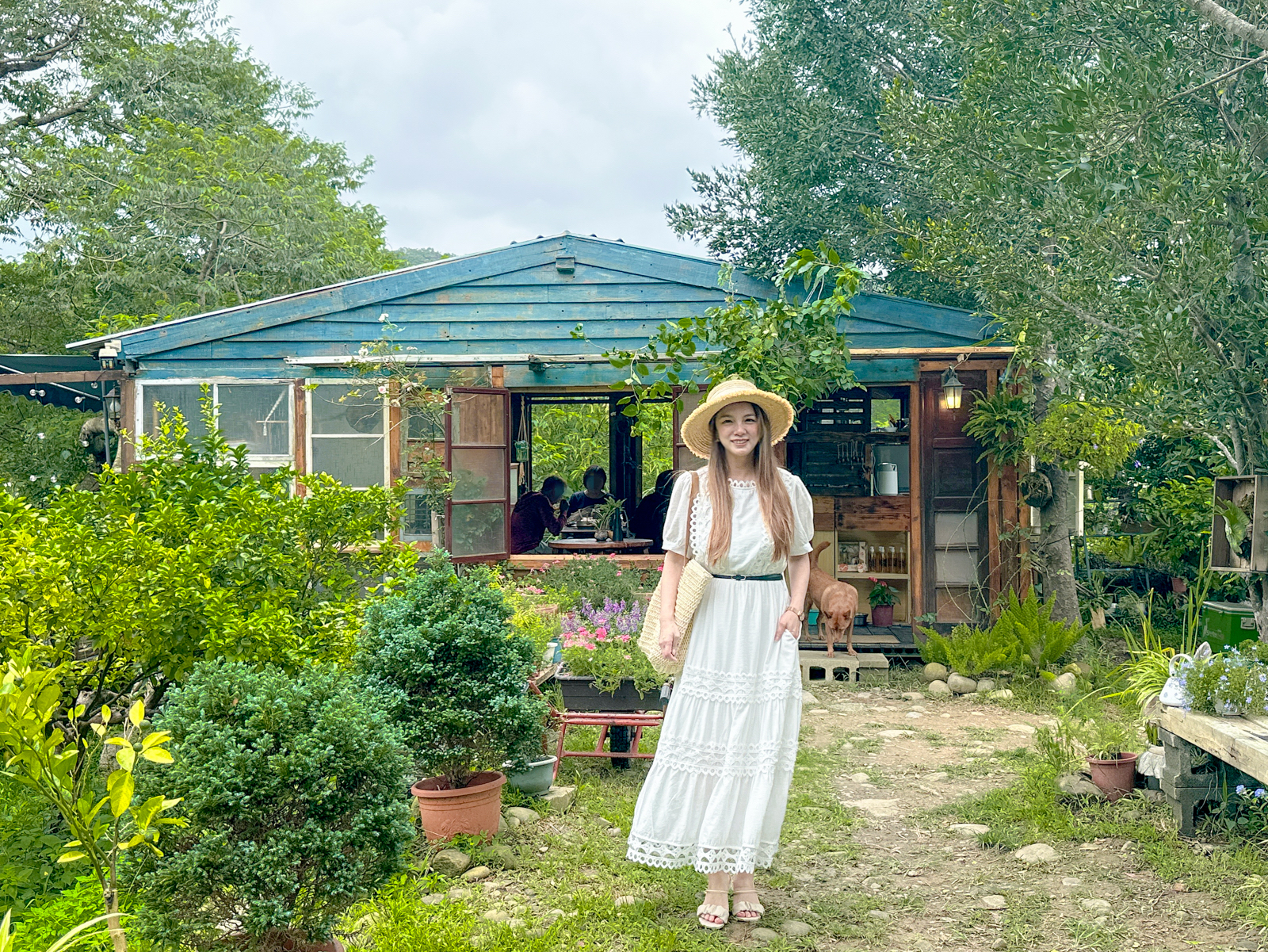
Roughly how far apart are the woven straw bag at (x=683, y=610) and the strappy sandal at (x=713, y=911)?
781 mm

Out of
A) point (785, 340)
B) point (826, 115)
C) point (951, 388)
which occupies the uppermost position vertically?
point (826, 115)

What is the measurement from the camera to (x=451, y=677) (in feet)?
13.7

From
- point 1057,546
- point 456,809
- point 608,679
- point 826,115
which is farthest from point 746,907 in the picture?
point 826,115

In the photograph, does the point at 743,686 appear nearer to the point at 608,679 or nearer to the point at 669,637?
the point at 669,637

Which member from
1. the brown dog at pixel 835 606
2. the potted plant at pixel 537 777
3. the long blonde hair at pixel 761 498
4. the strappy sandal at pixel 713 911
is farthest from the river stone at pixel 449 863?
the brown dog at pixel 835 606

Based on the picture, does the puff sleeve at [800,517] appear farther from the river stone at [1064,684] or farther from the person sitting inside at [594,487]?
the person sitting inside at [594,487]

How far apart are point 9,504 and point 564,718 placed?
2697 millimetres

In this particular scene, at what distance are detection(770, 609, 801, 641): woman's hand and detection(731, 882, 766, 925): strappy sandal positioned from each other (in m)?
0.93

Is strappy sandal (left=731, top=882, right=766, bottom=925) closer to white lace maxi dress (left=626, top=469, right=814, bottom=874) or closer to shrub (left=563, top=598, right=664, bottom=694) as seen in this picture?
white lace maxi dress (left=626, top=469, right=814, bottom=874)

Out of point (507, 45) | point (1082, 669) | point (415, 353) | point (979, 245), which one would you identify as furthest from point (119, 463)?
point (507, 45)

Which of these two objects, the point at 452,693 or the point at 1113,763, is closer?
the point at 452,693

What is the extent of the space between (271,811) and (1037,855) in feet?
10.4

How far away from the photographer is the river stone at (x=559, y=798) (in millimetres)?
4805

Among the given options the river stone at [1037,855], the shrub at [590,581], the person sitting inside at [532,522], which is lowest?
the river stone at [1037,855]
